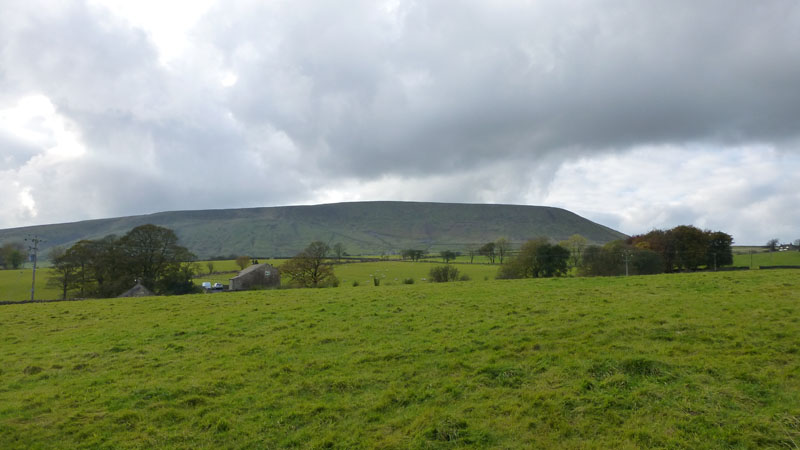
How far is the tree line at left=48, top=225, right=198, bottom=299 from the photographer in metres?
53.9

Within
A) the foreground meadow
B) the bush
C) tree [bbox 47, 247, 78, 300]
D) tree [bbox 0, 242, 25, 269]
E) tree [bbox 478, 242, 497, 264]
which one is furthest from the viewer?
tree [bbox 478, 242, 497, 264]

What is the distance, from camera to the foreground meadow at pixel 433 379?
752 cm

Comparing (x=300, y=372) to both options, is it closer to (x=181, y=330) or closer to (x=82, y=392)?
(x=82, y=392)

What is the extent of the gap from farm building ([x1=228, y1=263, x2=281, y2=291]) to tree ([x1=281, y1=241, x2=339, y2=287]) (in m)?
12.4

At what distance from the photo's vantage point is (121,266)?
2138 inches

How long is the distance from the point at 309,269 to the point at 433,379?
49778mm

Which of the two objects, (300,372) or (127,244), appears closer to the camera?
(300,372)

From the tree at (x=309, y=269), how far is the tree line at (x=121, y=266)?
15.7 meters

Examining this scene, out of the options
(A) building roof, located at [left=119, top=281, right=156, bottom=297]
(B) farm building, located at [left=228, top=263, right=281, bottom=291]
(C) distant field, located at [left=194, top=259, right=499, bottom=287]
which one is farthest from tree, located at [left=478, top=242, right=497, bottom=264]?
(A) building roof, located at [left=119, top=281, right=156, bottom=297]

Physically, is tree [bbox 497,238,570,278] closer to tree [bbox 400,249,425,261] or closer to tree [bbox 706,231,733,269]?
tree [bbox 706,231,733,269]

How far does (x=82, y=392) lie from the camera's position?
34.5 feet

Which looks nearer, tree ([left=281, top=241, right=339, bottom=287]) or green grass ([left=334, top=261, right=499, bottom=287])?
tree ([left=281, top=241, right=339, bottom=287])

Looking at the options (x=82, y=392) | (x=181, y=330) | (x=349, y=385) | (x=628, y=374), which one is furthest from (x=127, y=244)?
(x=628, y=374)

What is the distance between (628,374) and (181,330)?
16.0 metres
